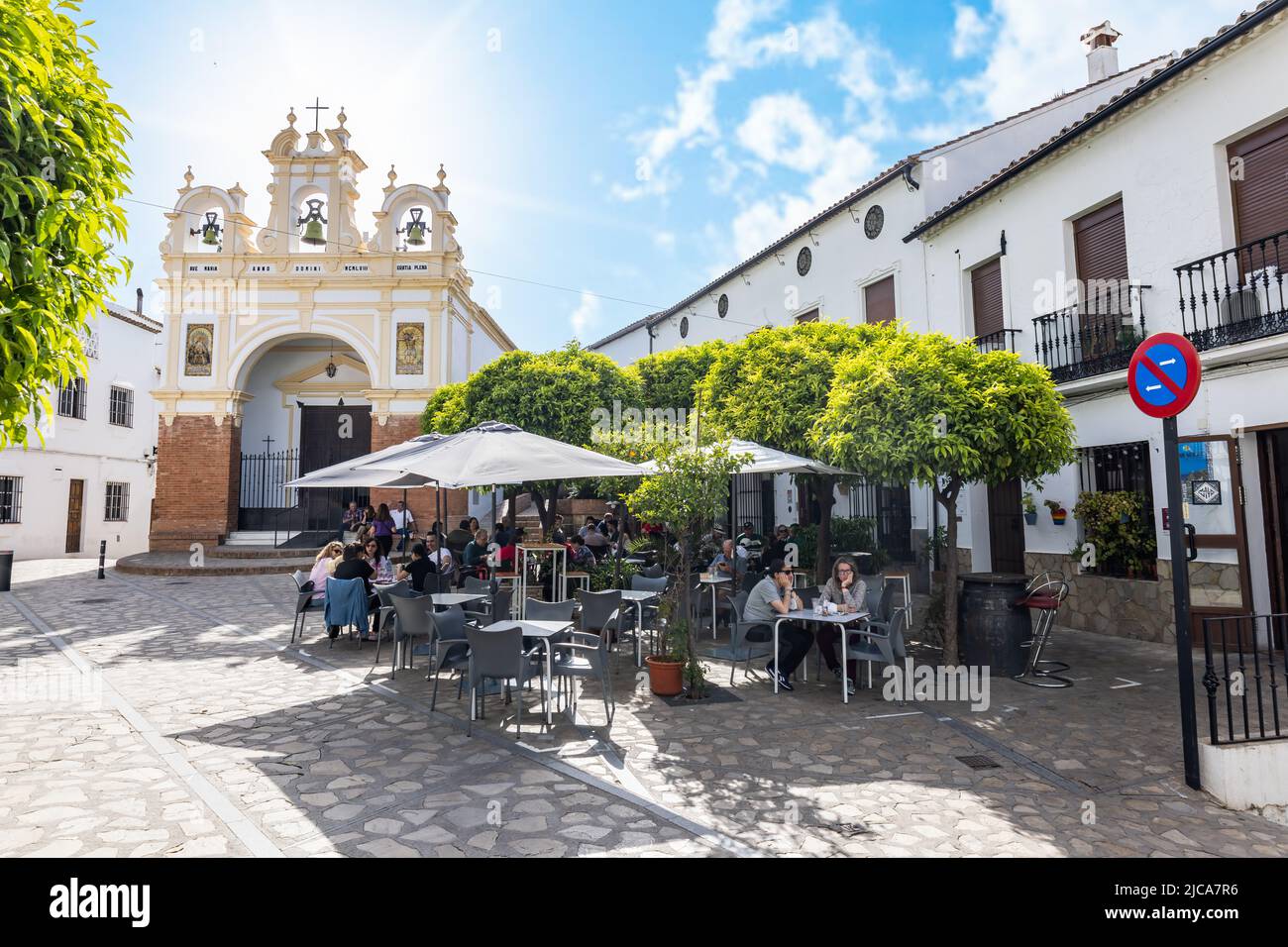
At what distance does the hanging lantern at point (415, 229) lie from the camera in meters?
20.6

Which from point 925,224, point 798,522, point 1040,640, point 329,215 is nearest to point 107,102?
point 1040,640

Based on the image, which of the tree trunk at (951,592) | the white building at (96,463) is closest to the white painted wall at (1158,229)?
the tree trunk at (951,592)

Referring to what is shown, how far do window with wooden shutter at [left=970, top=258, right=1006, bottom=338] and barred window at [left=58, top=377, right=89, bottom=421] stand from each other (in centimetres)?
2510

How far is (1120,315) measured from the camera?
31.5 ft

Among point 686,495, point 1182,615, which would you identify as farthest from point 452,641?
point 1182,615

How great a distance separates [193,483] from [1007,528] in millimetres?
19982

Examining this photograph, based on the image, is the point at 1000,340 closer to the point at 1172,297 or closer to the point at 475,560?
the point at 1172,297

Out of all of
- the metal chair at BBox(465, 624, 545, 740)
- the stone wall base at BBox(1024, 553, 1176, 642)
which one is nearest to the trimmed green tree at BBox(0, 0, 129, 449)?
the metal chair at BBox(465, 624, 545, 740)

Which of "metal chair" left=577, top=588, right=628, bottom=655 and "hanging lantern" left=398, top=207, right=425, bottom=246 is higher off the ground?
"hanging lantern" left=398, top=207, right=425, bottom=246

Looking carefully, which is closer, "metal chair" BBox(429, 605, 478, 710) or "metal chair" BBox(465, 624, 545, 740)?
"metal chair" BBox(465, 624, 545, 740)

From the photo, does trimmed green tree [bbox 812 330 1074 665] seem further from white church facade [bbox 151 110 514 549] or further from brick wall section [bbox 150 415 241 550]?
brick wall section [bbox 150 415 241 550]

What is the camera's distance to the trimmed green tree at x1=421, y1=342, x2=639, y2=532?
48.1ft

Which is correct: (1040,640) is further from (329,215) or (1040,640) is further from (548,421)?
(329,215)
